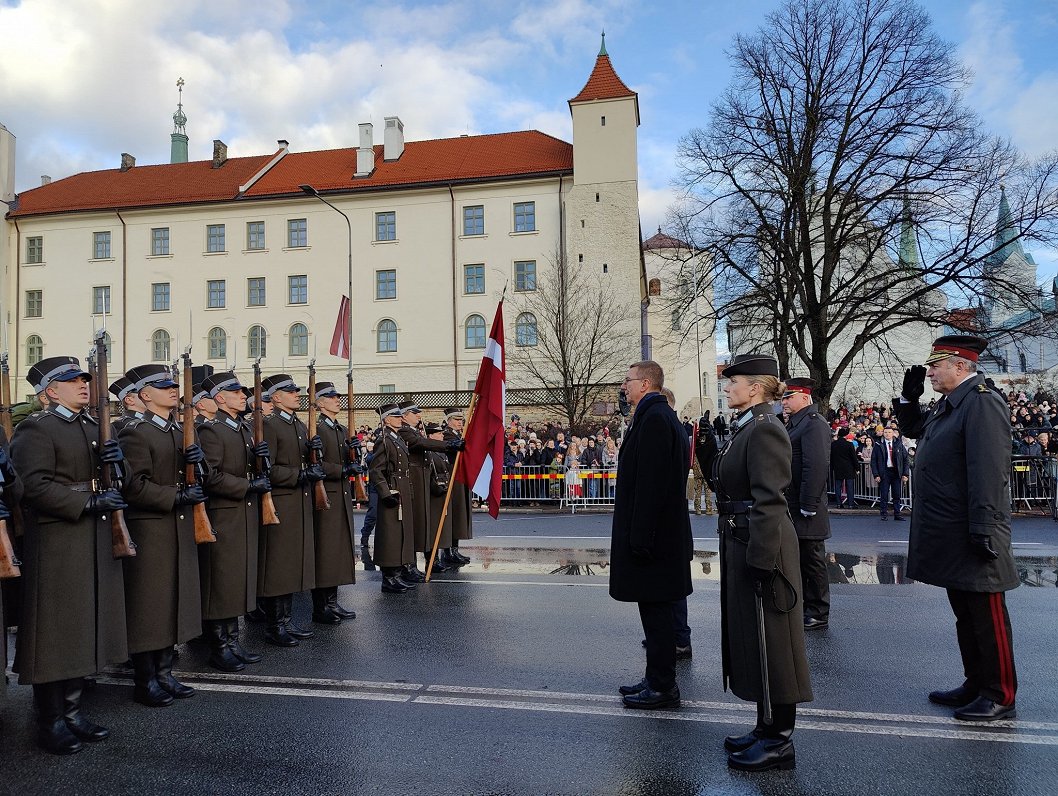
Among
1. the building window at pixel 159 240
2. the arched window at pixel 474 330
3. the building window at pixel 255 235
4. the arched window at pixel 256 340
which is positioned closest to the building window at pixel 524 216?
the arched window at pixel 474 330

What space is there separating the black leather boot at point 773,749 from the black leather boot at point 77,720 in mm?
3583

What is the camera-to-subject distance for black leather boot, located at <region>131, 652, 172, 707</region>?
5309mm

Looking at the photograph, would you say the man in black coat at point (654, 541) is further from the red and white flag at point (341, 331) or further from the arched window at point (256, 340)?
the arched window at point (256, 340)

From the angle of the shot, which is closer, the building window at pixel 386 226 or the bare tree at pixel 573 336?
the bare tree at pixel 573 336

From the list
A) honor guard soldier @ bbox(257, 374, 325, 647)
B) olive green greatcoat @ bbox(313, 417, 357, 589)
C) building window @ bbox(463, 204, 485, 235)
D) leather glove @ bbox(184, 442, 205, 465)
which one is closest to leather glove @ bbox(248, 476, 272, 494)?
honor guard soldier @ bbox(257, 374, 325, 647)

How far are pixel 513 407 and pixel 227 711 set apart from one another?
3821 cm

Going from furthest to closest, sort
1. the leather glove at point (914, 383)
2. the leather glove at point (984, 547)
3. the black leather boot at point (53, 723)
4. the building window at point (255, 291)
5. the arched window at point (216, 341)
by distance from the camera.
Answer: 1. the arched window at point (216, 341)
2. the building window at point (255, 291)
3. the leather glove at point (914, 383)
4. the leather glove at point (984, 547)
5. the black leather boot at point (53, 723)

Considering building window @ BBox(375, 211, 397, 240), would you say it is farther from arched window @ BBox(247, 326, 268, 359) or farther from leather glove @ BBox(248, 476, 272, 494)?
leather glove @ BBox(248, 476, 272, 494)

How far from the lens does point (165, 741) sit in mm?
4668

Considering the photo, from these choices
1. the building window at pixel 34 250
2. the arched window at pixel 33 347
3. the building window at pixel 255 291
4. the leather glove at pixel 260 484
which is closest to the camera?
the leather glove at pixel 260 484

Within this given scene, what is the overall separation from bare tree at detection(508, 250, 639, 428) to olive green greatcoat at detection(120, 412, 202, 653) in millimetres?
32378

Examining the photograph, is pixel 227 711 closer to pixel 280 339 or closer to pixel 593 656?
pixel 593 656

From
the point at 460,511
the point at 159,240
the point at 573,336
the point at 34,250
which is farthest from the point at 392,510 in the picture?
the point at 34,250

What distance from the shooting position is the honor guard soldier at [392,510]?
9.12 m
